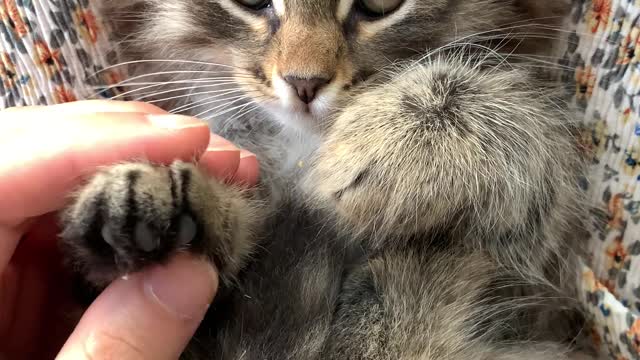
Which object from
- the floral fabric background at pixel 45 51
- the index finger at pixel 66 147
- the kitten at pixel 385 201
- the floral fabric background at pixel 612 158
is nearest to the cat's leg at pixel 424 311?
the kitten at pixel 385 201

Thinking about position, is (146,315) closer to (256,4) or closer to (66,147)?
(66,147)

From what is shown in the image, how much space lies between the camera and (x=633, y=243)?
1036 millimetres

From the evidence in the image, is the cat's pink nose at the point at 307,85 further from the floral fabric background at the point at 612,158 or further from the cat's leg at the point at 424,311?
the floral fabric background at the point at 612,158

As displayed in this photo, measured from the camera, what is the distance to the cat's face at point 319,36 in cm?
100

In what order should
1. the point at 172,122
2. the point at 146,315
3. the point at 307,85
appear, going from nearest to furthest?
1. the point at 146,315
2. the point at 172,122
3. the point at 307,85

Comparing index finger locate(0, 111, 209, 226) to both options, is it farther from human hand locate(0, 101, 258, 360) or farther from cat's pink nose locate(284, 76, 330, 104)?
cat's pink nose locate(284, 76, 330, 104)

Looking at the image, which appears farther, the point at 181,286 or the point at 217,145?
the point at 217,145

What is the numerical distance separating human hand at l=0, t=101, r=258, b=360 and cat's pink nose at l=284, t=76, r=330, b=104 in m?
0.15

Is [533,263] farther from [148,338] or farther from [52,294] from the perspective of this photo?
[52,294]

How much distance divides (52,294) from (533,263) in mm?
831

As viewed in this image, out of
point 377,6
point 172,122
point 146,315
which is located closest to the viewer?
point 146,315

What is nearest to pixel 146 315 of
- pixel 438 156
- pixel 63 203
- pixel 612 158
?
pixel 63 203

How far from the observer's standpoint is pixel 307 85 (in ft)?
3.25

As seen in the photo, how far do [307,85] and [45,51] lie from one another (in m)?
0.54
